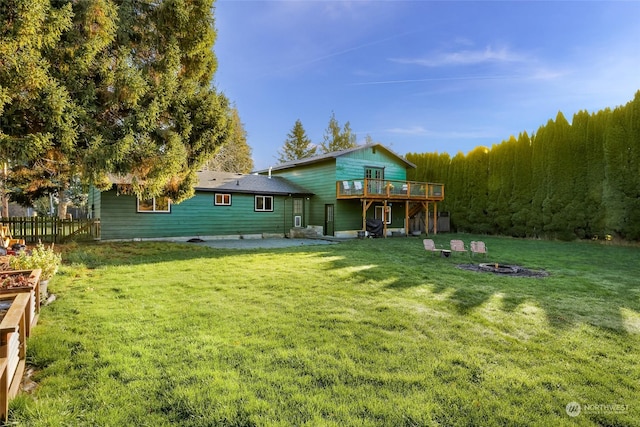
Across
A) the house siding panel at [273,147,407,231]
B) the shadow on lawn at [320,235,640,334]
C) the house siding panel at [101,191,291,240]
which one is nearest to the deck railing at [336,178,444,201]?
the house siding panel at [273,147,407,231]

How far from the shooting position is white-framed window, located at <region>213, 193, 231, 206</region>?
1648 centimetres

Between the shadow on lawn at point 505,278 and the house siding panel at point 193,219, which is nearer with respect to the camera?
the shadow on lawn at point 505,278

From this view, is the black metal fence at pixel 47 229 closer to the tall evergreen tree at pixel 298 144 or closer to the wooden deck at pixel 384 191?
the wooden deck at pixel 384 191

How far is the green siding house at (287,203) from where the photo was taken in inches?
567

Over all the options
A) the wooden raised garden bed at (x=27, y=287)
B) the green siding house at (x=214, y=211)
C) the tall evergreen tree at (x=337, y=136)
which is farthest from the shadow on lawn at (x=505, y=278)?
the tall evergreen tree at (x=337, y=136)

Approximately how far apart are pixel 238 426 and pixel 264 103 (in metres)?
31.6

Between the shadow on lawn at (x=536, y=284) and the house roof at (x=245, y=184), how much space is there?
8.84 metres

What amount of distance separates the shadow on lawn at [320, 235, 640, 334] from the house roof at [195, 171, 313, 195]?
8.84 metres

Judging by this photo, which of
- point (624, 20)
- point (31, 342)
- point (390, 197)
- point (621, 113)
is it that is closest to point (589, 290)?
point (31, 342)

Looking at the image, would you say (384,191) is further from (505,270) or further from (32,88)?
(32,88)

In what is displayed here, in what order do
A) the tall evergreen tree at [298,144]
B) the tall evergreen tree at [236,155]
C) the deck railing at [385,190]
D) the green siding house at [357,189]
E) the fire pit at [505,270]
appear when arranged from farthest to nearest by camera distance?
the tall evergreen tree at [298,144]
the tall evergreen tree at [236,155]
the green siding house at [357,189]
the deck railing at [385,190]
the fire pit at [505,270]

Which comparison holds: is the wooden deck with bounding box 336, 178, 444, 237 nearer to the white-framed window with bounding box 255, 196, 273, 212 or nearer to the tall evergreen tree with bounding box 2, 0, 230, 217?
the white-framed window with bounding box 255, 196, 273, 212

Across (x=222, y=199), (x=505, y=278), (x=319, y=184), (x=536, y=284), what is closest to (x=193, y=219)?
(x=222, y=199)

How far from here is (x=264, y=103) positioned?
31047mm
